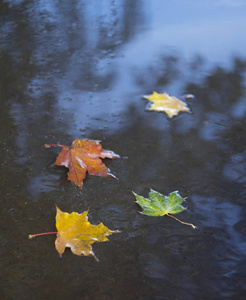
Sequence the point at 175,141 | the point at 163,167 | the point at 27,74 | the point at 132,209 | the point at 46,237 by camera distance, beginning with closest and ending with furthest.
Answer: the point at 46,237
the point at 132,209
the point at 163,167
the point at 175,141
the point at 27,74

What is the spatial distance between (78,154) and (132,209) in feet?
1.32

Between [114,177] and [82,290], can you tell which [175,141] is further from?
[82,290]

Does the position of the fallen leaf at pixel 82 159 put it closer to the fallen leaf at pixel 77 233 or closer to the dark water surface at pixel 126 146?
the dark water surface at pixel 126 146

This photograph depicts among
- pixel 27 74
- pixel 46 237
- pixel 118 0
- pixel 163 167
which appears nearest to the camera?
pixel 46 237

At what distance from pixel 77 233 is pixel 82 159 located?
484 mm

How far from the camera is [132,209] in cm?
165

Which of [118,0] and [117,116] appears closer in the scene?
[117,116]

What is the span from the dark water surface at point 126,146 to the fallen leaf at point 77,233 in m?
0.03

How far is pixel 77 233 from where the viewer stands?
1430mm

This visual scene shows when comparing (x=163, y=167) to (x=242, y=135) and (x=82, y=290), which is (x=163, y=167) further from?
(x=82, y=290)

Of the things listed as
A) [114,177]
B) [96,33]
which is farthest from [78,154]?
[96,33]

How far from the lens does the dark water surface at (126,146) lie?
4.44ft

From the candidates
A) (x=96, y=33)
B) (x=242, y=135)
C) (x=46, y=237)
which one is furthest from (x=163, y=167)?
(x=96, y=33)

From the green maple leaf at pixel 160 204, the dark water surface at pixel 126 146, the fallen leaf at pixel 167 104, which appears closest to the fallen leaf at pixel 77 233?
the dark water surface at pixel 126 146
